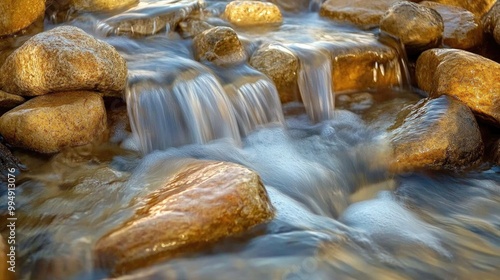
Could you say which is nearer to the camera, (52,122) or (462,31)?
(52,122)

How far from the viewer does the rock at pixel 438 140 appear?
5.05 m

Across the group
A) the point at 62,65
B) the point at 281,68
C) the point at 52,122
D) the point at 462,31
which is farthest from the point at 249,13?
the point at 52,122

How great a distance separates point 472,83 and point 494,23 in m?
2.23

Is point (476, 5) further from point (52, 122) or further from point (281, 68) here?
point (52, 122)

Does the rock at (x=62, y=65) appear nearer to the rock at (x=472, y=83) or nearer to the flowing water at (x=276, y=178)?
the flowing water at (x=276, y=178)

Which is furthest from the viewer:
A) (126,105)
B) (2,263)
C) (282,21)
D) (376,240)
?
(282,21)

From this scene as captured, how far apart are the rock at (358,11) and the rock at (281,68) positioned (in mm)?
2082

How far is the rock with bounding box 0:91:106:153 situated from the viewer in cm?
483

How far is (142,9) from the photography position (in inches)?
299

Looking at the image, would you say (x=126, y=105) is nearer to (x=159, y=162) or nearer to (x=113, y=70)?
(x=113, y=70)

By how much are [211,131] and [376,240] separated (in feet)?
7.71

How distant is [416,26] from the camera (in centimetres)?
711

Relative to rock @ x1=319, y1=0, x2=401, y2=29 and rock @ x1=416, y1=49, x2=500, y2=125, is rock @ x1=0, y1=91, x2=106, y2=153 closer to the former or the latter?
rock @ x1=416, y1=49, x2=500, y2=125

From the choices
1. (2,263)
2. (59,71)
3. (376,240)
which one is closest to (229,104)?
(59,71)
